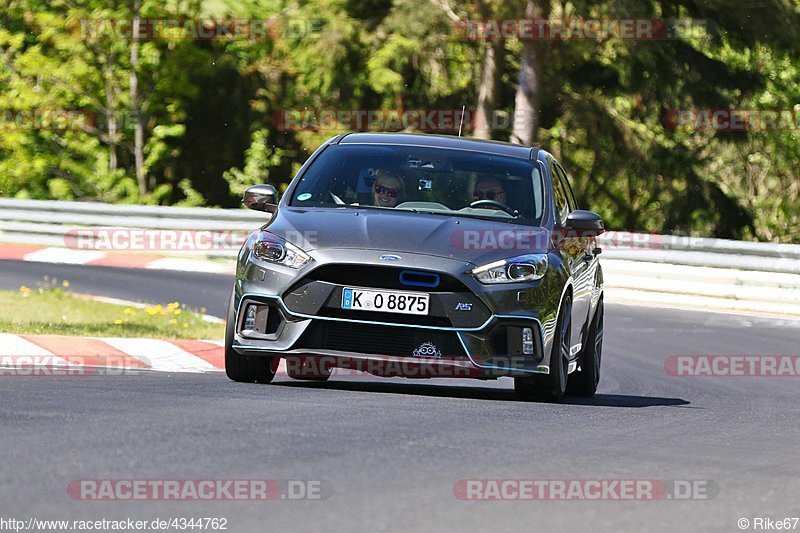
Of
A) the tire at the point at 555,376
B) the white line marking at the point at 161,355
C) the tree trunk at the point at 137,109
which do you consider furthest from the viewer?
the tree trunk at the point at 137,109

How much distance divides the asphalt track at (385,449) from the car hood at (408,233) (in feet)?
2.82

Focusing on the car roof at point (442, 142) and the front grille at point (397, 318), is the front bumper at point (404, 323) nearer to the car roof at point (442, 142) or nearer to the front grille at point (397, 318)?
the front grille at point (397, 318)

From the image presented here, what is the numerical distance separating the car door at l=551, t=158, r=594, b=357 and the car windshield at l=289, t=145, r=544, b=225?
28 centimetres

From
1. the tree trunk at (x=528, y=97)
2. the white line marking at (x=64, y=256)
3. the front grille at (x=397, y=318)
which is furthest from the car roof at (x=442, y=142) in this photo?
the tree trunk at (x=528, y=97)

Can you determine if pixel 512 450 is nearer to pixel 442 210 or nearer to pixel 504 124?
pixel 442 210

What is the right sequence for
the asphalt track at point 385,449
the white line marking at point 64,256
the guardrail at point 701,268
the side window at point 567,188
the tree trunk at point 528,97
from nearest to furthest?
the asphalt track at point 385,449 < the side window at point 567,188 < the guardrail at point 701,268 < the white line marking at point 64,256 < the tree trunk at point 528,97

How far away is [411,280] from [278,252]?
0.80 m

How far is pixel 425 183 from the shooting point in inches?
393

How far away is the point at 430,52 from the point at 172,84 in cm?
677

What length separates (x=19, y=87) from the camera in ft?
113

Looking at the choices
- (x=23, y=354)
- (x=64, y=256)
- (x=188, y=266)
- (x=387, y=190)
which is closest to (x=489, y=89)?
(x=188, y=266)

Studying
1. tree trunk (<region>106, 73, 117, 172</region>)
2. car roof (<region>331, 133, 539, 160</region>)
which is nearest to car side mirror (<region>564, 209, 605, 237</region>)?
car roof (<region>331, 133, 539, 160</region>)

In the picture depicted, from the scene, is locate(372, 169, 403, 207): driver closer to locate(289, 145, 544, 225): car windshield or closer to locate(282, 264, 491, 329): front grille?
locate(289, 145, 544, 225): car windshield

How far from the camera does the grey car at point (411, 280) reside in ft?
29.0
